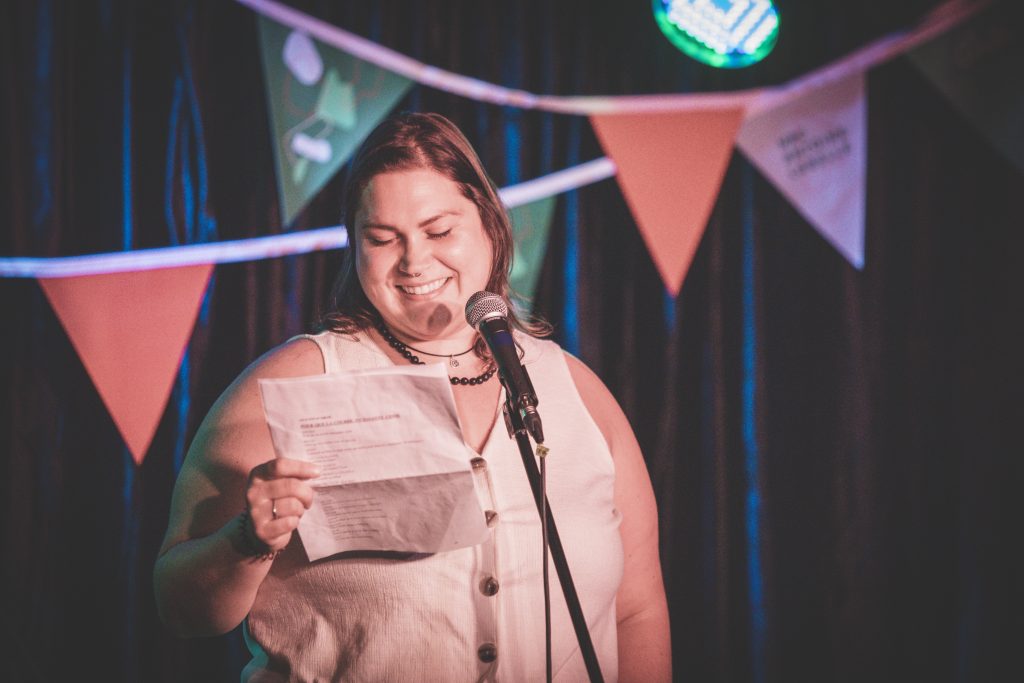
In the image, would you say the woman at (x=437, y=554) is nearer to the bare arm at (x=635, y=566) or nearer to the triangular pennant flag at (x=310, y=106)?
the bare arm at (x=635, y=566)

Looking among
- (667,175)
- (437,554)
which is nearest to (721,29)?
(667,175)

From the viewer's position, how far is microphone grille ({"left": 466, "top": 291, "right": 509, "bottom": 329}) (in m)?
1.28

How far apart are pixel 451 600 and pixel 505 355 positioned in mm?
453

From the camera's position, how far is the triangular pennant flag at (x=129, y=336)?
7.27 ft

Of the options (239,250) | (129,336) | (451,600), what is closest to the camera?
(451,600)

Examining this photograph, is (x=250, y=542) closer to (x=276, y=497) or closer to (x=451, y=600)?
(x=276, y=497)

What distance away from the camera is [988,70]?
8.69ft

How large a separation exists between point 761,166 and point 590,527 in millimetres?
1621

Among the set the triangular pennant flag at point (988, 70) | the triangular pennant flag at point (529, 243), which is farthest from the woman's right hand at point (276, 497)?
the triangular pennant flag at point (988, 70)

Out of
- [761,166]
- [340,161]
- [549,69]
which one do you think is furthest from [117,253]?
[761,166]

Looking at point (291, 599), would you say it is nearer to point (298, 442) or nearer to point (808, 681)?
point (298, 442)

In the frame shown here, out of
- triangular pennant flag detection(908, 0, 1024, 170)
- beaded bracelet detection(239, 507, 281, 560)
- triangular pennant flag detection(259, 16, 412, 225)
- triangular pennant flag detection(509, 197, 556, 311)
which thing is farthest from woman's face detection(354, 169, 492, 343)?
triangular pennant flag detection(908, 0, 1024, 170)

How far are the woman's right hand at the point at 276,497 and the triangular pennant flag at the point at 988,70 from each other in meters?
2.45

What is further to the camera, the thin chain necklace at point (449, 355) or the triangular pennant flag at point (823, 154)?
the triangular pennant flag at point (823, 154)
